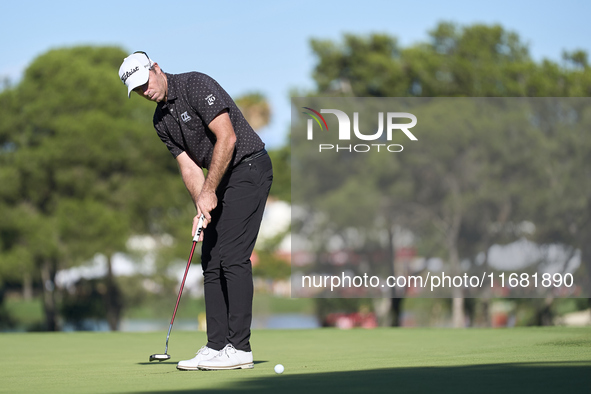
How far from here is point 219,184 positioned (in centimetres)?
399

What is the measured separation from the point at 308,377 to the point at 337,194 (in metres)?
8.93

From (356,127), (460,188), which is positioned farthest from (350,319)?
(356,127)

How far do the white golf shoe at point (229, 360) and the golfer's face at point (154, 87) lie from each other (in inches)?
50.4

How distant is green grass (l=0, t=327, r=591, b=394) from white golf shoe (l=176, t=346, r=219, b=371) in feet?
0.25

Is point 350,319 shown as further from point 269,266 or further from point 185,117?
point 185,117

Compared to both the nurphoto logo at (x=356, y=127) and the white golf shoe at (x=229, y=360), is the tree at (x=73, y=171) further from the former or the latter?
the white golf shoe at (x=229, y=360)

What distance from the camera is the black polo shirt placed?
3900mm

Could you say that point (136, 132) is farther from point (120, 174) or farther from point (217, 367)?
point (217, 367)

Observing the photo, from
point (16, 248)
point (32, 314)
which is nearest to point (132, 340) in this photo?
point (16, 248)

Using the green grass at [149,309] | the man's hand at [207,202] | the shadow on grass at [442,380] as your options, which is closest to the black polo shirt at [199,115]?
the man's hand at [207,202]

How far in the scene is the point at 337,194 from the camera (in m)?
12.0

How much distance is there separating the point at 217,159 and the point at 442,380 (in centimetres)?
155

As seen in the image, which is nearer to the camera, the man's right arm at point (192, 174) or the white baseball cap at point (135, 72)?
the white baseball cap at point (135, 72)

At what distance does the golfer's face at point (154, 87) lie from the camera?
3.94m
